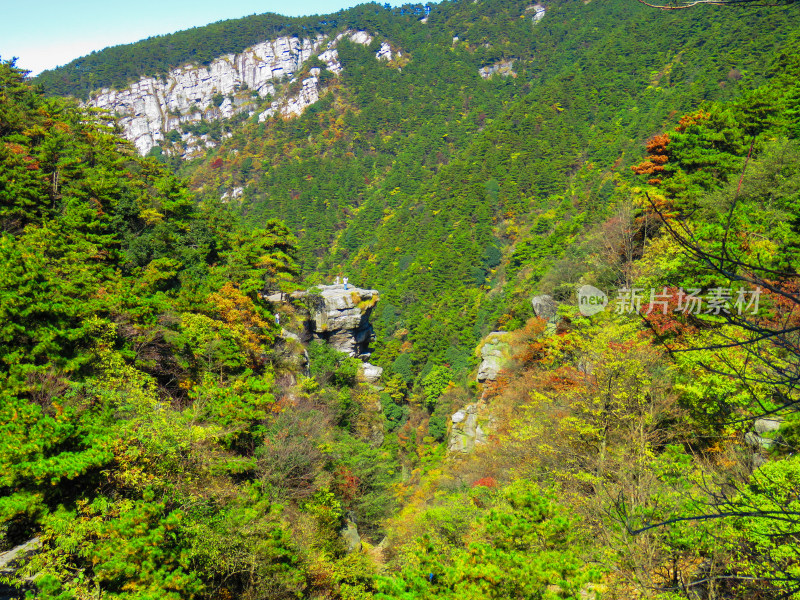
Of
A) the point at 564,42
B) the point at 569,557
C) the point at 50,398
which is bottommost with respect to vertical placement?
the point at 569,557

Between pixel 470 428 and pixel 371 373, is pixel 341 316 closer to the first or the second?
pixel 371 373

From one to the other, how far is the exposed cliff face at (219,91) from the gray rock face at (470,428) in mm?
103993

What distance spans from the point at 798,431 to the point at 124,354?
57.9 ft

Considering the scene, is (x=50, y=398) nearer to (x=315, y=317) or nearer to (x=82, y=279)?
(x=82, y=279)

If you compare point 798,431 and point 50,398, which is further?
point 50,398

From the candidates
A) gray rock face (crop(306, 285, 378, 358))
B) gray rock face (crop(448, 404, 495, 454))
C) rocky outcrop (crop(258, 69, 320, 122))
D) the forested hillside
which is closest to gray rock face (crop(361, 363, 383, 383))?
gray rock face (crop(306, 285, 378, 358))

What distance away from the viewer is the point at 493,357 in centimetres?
2923

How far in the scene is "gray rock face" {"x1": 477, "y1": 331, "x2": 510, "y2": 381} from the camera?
94.1ft

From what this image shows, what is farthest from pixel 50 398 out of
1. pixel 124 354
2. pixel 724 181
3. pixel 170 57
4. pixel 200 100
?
pixel 170 57

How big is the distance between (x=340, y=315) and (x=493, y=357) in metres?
11.7

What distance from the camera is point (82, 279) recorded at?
13656 millimetres
